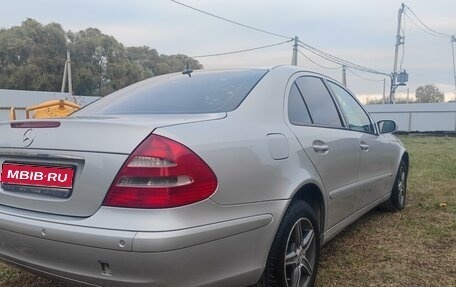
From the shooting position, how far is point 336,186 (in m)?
3.21

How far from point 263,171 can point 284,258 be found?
0.55 meters

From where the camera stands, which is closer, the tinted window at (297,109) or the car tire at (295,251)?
the car tire at (295,251)

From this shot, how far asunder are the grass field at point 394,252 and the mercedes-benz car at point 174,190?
1.81ft

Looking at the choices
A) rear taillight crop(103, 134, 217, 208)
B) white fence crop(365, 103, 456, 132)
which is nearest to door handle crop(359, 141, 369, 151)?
rear taillight crop(103, 134, 217, 208)

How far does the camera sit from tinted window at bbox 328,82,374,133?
385cm

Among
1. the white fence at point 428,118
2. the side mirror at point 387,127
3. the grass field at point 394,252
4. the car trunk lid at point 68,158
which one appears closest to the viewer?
the car trunk lid at point 68,158

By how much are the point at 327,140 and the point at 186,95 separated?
1023 mm

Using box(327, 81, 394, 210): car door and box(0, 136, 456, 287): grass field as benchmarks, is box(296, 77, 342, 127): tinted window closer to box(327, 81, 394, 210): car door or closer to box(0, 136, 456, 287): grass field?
box(327, 81, 394, 210): car door

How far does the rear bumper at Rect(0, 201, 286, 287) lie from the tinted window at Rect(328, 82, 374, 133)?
184 centimetres

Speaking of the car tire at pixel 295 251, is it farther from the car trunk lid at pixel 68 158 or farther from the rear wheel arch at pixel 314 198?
the car trunk lid at pixel 68 158

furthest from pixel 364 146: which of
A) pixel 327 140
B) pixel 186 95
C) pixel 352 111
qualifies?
pixel 186 95

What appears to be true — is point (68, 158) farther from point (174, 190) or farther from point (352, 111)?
point (352, 111)

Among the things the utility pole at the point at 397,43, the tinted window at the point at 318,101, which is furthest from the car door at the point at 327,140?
the utility pole at the point at 397,43

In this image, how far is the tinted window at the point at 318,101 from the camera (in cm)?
325
